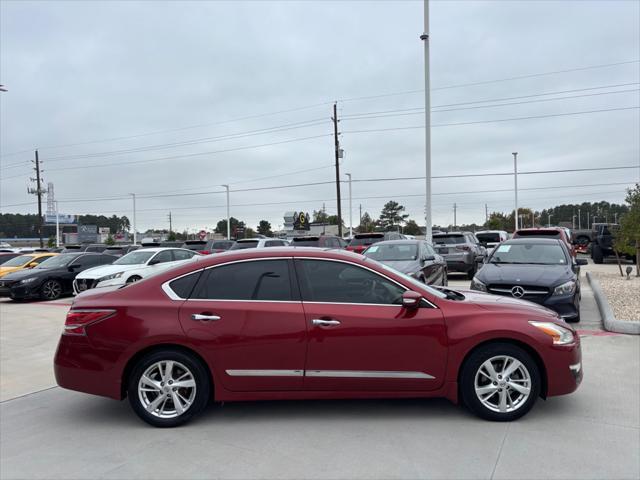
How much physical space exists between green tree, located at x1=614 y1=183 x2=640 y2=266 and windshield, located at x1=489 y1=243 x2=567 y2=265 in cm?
559

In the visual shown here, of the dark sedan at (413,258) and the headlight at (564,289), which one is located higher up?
the dark sedan at (413,258)

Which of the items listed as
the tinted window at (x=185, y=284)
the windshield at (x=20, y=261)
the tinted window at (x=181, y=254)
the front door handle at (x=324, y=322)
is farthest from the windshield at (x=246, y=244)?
the front door handle at (x=324, y=322)

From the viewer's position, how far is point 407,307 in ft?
14.6

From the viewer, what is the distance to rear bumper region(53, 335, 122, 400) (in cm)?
446

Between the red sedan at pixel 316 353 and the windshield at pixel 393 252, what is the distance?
7.66m

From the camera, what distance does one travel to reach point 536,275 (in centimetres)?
885

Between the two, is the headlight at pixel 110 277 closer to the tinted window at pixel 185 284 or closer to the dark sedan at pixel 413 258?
the dark sedan at pixel 413 258

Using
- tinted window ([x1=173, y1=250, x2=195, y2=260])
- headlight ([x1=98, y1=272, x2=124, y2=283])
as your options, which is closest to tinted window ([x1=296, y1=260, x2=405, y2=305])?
headlight ([x1=98, y1=272, x2=124, y2=283])

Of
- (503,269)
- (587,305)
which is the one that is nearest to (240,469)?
(503,269)

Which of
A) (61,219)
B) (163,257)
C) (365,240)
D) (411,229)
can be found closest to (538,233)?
(365,240)

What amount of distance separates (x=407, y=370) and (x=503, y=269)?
578 cm

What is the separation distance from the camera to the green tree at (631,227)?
1421 cm

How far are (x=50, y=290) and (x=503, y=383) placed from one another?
14707mm

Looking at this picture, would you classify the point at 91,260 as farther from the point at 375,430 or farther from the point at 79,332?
the point at 375,430
